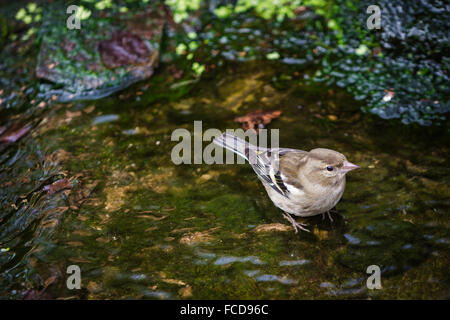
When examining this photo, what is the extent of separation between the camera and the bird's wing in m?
4.47

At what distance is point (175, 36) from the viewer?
7.53m

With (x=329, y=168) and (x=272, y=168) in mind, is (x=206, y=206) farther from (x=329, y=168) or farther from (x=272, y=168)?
(x=329, y=168)

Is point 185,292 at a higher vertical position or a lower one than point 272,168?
lower

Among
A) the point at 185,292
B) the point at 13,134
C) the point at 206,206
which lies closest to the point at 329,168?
the point at 206,206

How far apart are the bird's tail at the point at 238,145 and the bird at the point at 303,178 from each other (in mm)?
118

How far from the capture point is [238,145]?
513 cm

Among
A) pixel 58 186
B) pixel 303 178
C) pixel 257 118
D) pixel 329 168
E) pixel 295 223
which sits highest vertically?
pixel 329 168

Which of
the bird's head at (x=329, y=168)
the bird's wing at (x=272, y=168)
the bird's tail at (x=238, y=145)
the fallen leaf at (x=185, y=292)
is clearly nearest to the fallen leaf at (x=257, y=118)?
the bird's tail at (x=238, y=145)

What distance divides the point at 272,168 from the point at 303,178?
46 centimetres

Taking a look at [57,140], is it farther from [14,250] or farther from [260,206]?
[260,206]

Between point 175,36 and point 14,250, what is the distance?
463 centimetres

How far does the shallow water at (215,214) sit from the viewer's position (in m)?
4.04

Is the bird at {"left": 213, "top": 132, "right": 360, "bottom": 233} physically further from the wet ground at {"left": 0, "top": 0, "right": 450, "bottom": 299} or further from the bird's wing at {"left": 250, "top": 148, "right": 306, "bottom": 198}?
the wet ground at {"left": 0, "top": 0, "right": 450, "bottom": 299}

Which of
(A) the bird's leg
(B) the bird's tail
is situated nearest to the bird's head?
(A) the bird's leg
